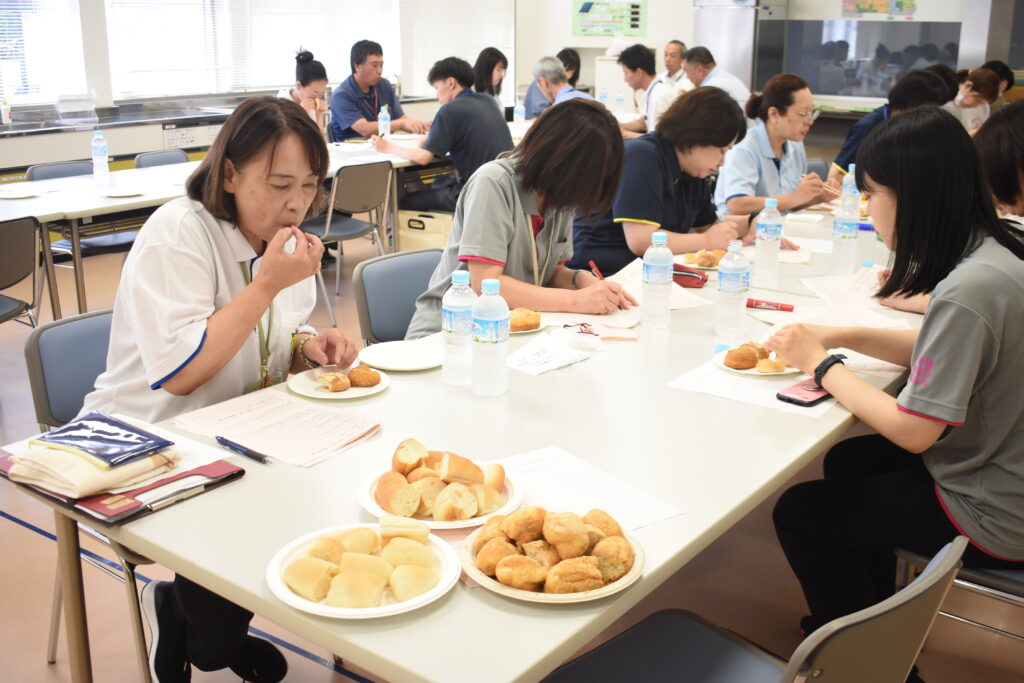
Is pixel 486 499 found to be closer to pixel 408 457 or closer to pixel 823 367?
pixel 408 457

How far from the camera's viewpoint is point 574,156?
231 centimetres

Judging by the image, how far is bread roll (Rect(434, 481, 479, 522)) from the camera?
4.22 feet

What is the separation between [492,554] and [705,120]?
7.14 feet

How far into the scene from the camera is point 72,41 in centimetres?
621

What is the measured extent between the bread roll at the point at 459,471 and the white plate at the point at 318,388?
455 mm

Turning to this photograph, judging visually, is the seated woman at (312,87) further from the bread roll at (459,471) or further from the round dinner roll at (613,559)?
the round dinner roll at (613,559)

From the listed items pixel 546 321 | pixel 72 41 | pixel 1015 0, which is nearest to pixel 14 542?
pixel 546 321

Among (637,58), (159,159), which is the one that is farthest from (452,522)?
(637,58)

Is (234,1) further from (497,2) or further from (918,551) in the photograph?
(918,551)

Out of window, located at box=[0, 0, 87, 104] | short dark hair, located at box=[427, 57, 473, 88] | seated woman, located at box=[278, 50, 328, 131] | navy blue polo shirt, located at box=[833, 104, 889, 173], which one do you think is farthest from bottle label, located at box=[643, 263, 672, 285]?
window, located at box=[0, 0, 87, 104]

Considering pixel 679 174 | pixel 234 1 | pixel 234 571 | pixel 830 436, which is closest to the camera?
pixel 234 571

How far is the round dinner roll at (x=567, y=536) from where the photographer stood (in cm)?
117

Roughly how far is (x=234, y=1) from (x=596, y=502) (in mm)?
6882

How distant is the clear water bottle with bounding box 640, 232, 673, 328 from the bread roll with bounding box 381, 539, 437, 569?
124cm
